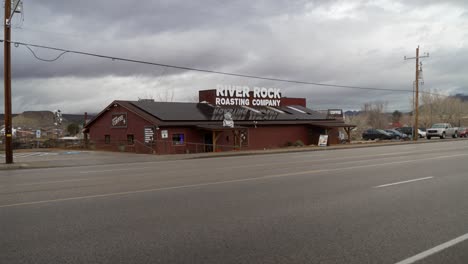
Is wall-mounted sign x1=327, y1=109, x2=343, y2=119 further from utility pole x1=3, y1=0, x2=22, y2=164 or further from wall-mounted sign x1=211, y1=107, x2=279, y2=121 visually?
utility pole x1=3, y1=0, x2=22, y2=164

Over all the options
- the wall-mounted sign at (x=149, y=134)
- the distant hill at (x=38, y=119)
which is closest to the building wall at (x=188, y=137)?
the wall-mounted sign at (x=149, y=134)

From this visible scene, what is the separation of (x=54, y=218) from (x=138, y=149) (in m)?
32.1

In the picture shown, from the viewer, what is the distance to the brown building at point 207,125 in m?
38.6

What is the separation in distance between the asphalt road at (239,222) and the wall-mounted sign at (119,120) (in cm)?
2970

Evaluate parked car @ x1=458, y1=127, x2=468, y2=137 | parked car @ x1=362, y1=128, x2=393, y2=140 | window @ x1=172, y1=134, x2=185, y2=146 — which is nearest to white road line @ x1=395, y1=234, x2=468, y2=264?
window @ x1=172, y1=134, x2=185, y2=146

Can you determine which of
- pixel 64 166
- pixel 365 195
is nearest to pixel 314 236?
pixel 365 195

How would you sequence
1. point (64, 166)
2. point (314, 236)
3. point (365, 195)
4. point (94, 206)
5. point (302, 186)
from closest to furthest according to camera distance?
point (314, 236) → point (94, 206) → point (365, 195) → point (302, 186) → point (64, 166)

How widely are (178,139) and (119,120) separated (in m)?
8.23

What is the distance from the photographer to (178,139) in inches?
1522

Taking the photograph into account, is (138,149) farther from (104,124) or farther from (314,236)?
(314,236)

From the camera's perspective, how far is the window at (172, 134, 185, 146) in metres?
38.3

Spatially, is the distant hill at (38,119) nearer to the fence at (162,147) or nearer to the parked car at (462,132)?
the fence at (162,147)

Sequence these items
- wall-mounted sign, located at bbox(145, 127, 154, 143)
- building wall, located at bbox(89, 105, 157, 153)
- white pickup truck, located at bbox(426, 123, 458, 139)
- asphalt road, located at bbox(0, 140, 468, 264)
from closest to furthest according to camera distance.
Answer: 1. asphalt road, located at bbox(0, 140, 468, 264)
2. wall-mounted sign, located at bbox(145, 127, 154, 143)
3. building wall, located at bbox(89, 105, 157, 153)
4. white pickup truck, located at bbox(426, 123, 458, 139)

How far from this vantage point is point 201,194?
11.0m
